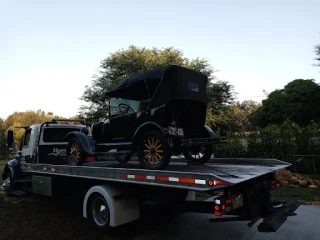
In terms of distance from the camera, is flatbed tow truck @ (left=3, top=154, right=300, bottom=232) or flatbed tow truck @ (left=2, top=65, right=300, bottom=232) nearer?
flatbed tow truck @ (left=3, top=154, right=300, bottom=232)

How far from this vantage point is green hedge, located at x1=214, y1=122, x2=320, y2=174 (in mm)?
10703

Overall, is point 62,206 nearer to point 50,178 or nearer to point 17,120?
point 50,178

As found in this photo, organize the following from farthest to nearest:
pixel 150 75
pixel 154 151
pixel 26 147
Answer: pixel 26 147
pixel 150 75
pixel 154 151

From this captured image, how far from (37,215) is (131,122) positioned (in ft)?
10.1

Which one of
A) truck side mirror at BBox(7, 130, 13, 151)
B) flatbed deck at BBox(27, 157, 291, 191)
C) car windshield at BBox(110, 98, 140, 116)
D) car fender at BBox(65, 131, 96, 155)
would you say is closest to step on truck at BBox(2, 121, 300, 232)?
flatbed deck at BBox(27, 157, 291, 191)

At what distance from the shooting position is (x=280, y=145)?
11242 mm

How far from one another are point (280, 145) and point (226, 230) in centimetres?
733

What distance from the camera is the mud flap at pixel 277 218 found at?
3.52 m

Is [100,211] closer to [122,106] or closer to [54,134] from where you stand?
[122,106]

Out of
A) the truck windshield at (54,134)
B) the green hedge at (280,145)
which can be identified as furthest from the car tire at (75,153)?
the green hedge at (280,145)

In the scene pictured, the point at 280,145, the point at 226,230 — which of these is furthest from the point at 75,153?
the point at 280,145

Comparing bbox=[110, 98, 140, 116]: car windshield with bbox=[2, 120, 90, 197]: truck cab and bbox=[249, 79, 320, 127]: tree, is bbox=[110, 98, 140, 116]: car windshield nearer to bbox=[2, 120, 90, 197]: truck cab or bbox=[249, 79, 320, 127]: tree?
bbox=[2, 120, 90, 197]: truck cab

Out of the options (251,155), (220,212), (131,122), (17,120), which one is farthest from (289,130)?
(17,120)

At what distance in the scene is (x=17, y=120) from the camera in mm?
53781
